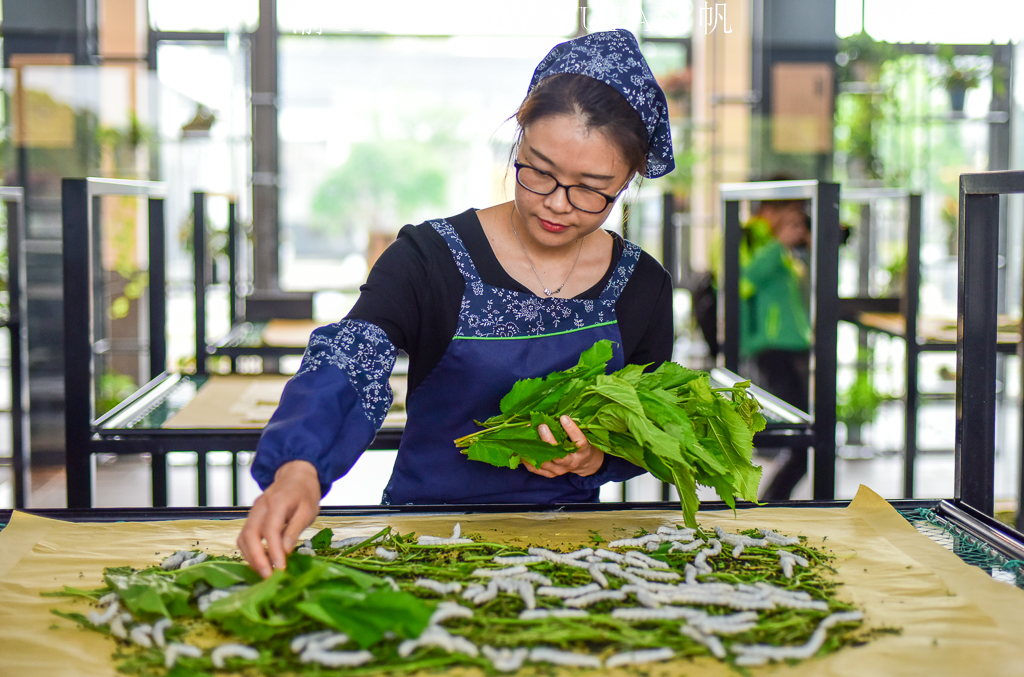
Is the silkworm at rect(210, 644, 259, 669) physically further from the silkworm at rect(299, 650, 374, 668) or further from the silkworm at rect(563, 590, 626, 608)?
the silkworm at rect(563, 590, 626, 608)

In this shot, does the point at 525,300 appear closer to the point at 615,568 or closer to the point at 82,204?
the point at 615,568

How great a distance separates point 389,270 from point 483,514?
41 cm

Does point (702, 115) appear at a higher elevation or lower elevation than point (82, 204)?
higher

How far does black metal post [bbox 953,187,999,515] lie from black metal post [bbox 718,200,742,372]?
125 cm

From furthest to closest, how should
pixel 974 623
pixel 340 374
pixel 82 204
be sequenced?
pixel 82 204 → pixel 340 374 → pixel 974 623

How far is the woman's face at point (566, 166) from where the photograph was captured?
1.42m

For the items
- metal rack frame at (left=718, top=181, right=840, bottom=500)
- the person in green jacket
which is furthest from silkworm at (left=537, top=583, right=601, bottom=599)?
the person in green jacket

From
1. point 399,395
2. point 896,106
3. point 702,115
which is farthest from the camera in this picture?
point 702,115

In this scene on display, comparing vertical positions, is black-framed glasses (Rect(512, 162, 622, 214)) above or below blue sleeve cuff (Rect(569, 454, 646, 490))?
above

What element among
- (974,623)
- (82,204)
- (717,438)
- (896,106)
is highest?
(896,106)

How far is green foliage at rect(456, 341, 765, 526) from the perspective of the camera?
4.13 ft

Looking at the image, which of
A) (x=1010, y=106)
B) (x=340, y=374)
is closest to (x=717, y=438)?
(x=340, y=374)

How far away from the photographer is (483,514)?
4.60ft

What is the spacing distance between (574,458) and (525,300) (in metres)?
0.32
